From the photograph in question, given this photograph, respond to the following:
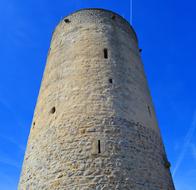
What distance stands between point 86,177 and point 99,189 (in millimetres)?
551

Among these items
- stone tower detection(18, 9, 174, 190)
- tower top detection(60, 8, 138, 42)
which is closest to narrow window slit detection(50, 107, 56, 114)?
stone tower detection(18, 9, 174, 190)

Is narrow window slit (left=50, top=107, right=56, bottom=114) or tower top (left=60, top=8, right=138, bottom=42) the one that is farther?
tower top (left=60, top=8, right=138, bottom=42)

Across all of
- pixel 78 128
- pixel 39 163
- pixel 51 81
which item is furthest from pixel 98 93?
pixel 39 163

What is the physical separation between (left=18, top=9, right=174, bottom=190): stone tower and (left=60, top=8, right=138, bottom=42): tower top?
0.26ft

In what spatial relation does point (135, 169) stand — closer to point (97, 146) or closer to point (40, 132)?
point (97, 146)

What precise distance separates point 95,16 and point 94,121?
6.17 metres

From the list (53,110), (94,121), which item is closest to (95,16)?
(53,110)

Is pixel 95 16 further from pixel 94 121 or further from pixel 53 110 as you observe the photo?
pixel 94 121

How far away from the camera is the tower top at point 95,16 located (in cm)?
1328

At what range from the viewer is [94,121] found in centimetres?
957

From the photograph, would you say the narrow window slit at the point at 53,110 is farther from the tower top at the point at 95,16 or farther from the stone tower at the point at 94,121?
the tower top at the point at 95,16

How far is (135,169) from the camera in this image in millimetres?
8805

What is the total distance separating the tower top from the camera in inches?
523

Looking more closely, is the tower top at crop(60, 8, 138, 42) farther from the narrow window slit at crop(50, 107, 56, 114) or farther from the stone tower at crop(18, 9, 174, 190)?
the narrow window slit at crop(50, 107, 56, 114)
